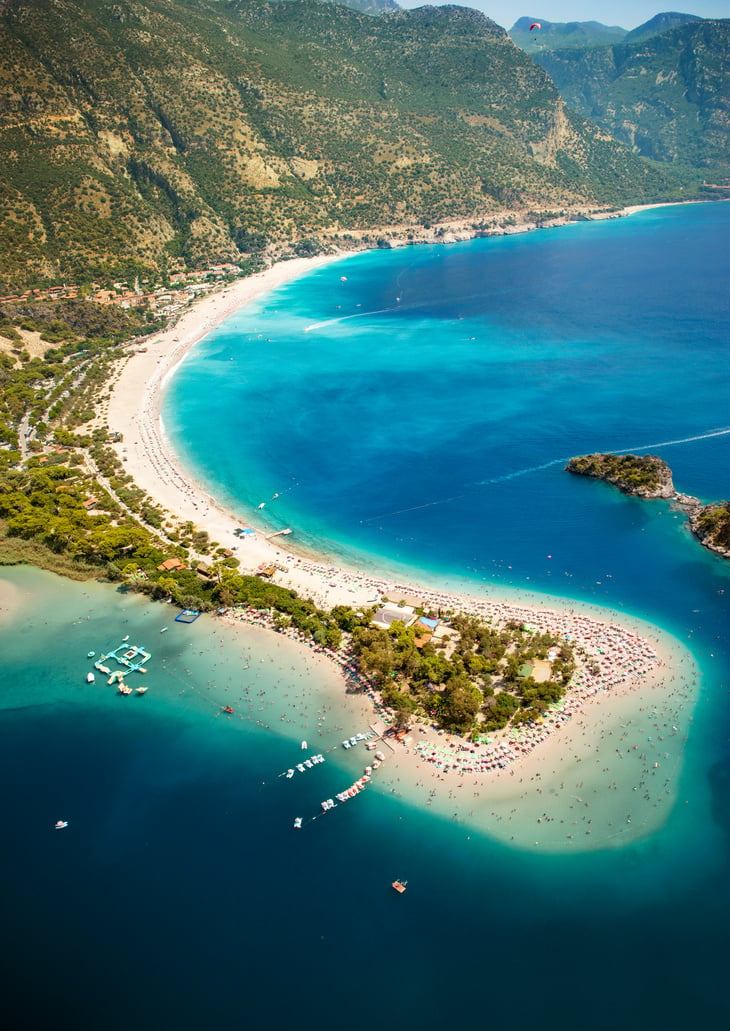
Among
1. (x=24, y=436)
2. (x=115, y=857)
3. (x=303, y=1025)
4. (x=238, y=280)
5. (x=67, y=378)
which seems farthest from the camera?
(x=238, y=280)

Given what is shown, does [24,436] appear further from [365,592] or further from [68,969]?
[68,969]

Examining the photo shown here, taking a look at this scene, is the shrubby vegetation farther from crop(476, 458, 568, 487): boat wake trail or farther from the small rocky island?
crop(476, 458, 568, 487): boat wake trail

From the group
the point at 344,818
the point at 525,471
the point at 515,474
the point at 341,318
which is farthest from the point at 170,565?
the point at 341,318

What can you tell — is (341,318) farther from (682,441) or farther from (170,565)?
(170,565)

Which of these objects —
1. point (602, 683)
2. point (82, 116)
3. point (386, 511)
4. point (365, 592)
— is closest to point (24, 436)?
point (386, 511)

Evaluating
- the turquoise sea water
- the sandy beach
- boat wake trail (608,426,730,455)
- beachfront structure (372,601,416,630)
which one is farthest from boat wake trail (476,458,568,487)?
beachfront structure (372,601,416,630)

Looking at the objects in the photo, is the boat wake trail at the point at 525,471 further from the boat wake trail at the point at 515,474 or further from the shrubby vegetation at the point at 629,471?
the shrubby vegetation at the point at 629,471
